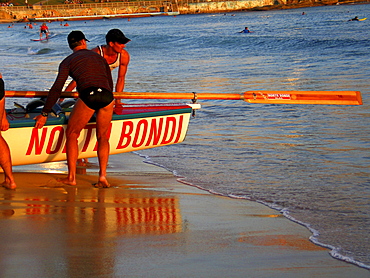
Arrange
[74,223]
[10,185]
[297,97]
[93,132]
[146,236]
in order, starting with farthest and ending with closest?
[297,97], [93,132], [10,185], [74,223], [146,236]

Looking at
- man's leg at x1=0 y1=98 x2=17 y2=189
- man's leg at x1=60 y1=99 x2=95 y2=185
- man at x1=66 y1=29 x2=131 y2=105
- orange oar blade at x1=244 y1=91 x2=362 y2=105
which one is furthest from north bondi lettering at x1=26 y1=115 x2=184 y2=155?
orange oar blade at x1=244 y1=91 x2=362 y2=105

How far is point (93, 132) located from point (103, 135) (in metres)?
0.65

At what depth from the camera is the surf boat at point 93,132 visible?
639 centimetres

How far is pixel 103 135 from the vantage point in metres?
6.12

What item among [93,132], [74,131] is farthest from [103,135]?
[93,132]

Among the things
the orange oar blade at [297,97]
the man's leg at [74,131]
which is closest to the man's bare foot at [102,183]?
the man's leg at [74,131]

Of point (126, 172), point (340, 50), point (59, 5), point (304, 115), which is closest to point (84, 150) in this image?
A: point (126, 172)

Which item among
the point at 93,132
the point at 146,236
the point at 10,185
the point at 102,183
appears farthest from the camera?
the point at 93,132

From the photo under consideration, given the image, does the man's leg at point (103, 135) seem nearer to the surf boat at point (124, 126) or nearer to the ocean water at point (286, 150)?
the surf boat at point (124, 126)

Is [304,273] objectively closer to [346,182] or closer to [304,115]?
[346,182]

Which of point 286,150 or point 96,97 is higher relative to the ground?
point 96,97

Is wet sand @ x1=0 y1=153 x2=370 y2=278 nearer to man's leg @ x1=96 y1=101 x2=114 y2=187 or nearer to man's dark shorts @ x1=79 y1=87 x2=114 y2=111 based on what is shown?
man's leg @ x1=96 y1=101 x2=114 y2=187

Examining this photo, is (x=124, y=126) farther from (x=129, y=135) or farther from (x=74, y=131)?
(x=74, y=131)

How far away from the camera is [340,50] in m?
26.4
